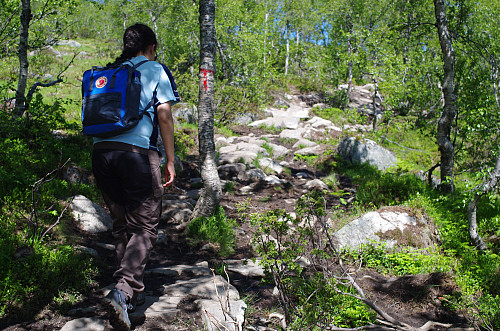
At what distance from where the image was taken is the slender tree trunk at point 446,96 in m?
6.43

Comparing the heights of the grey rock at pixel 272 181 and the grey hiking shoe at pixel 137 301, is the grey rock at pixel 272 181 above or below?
below

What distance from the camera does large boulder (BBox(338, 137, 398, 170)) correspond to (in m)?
10.7

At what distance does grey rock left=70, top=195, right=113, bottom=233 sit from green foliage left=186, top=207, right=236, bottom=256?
121 cm

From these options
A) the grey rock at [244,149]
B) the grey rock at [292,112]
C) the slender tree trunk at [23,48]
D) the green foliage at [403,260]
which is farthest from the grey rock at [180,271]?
the grey rock at [292,112]

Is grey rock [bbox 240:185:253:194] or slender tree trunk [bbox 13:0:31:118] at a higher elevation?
slender tree trunk [bbox 13:0:31:118]

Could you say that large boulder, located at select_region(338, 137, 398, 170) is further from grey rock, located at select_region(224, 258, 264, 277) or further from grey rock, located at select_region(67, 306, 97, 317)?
grey rock, located at select_region(67, 306, 97, 317)

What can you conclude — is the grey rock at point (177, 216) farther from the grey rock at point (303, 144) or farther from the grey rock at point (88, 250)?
the grey rock at point (303, 144)

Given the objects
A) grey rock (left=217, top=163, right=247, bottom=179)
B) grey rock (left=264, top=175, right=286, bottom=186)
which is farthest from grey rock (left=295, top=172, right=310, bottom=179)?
grey rock (left=217, top=163, right=247, bottom=179)

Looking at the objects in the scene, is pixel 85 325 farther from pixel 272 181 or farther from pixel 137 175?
pixel 272 181

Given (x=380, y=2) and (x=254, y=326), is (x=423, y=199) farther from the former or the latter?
(x=380, y=2)

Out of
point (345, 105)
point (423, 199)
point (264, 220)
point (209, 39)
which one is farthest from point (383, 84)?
point (264, 220)

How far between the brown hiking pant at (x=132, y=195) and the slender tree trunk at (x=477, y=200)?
4411 millimetres

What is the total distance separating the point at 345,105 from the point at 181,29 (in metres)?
12.2

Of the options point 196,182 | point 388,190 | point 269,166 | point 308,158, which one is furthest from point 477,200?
point 308,158
